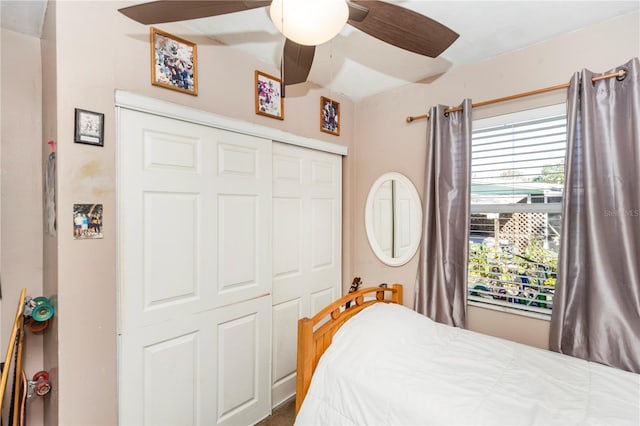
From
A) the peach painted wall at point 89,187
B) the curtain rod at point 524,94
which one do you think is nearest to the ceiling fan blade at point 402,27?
the curtain rod at point 524,94

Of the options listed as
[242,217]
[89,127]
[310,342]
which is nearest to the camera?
[89,127]

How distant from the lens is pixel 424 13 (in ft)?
5.44

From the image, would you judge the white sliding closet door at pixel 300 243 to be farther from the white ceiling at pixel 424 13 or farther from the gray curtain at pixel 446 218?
the gray curtain at pixel 446 218

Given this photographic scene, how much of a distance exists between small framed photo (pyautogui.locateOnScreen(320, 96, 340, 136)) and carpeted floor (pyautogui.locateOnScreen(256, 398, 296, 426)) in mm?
2128

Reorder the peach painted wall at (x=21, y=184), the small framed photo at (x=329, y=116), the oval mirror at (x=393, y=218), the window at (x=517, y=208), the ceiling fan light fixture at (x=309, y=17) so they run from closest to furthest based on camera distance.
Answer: the ceiling fan light fixture at (x=309, y=17) < the peach painted wall at (x=21, y=184) < the window at (x=517, y=208) < the oval mirror at (x=393, y=218) < the small framed photo at (x=329, y=116)

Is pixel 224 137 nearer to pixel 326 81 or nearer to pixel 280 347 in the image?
pixel 326 81

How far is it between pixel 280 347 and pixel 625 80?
8.45 feet

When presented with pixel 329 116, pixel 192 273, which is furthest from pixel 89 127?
pixel 329 116

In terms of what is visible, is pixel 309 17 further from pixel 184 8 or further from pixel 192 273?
pixel 192 273

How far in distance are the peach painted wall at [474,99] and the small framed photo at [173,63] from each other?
1.52m

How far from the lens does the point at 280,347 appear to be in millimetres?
2316

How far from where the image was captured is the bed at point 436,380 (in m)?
1.28

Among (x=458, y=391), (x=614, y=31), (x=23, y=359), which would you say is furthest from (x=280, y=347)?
(x=614, y=31)

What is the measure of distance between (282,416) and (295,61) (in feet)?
7.37
